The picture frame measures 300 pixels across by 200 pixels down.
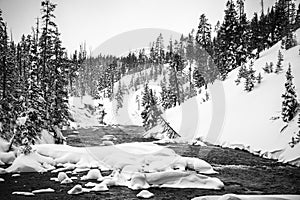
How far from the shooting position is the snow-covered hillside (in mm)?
23078

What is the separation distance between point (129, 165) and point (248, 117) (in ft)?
47.8

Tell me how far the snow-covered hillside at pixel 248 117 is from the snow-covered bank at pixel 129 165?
678 cm

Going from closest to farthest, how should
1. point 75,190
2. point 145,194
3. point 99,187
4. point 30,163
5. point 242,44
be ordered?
point 145,194 < point 75,190 < point 99,187 < point 30,163 < point 242,44

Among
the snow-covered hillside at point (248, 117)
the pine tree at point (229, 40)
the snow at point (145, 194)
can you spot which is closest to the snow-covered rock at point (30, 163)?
the snow at point (145, 194)

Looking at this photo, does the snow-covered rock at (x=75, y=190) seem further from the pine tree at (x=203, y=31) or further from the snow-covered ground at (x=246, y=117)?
the pine tree at (x=203, y=31)

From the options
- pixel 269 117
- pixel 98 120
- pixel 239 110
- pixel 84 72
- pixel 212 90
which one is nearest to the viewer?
pixel 269 117

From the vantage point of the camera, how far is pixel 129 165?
69.8ft

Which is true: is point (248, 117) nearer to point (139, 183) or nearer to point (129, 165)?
point (129, 165)

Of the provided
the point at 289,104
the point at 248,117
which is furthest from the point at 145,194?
the point at 248,117

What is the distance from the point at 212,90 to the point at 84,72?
85.1m

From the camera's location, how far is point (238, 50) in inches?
1981

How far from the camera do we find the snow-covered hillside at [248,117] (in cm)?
2308

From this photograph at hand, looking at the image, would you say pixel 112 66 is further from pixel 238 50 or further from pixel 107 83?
pixel 238 50

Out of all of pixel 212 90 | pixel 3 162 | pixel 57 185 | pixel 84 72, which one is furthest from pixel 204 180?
pixel 84 72
